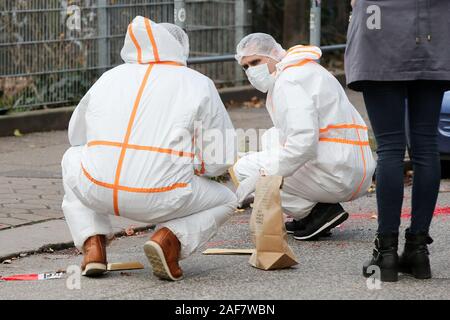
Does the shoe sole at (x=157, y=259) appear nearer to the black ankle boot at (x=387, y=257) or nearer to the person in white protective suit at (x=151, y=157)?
the person in white protective suit at (x=151, y=157)

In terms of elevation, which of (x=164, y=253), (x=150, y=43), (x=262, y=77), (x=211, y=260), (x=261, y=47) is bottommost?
(x=211, y=260)

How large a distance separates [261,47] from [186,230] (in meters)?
1.64

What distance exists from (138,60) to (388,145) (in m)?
1.31

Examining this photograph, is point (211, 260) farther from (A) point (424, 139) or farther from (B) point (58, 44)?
(B) point (58, 44)

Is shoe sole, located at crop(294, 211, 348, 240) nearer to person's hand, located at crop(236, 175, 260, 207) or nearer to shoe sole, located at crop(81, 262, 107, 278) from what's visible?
person's hand, located at crop(236, 175, 260, 207)

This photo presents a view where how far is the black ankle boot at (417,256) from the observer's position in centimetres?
534

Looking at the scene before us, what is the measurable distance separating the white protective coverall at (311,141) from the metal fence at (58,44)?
13.8 feet

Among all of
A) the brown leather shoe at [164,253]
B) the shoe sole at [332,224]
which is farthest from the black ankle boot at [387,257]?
the shoe sole at [332,224]

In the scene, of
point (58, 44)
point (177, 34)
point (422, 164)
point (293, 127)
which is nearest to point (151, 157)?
point (177, 34)

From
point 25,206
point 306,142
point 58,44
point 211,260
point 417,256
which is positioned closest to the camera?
point 417,256

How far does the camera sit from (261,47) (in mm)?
6770

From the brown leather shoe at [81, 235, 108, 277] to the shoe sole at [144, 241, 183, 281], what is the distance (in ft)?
0.84

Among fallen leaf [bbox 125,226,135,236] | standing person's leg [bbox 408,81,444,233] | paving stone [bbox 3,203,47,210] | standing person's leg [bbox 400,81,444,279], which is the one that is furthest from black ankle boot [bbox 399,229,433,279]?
paving stone [bbox 3,203,47,210]
